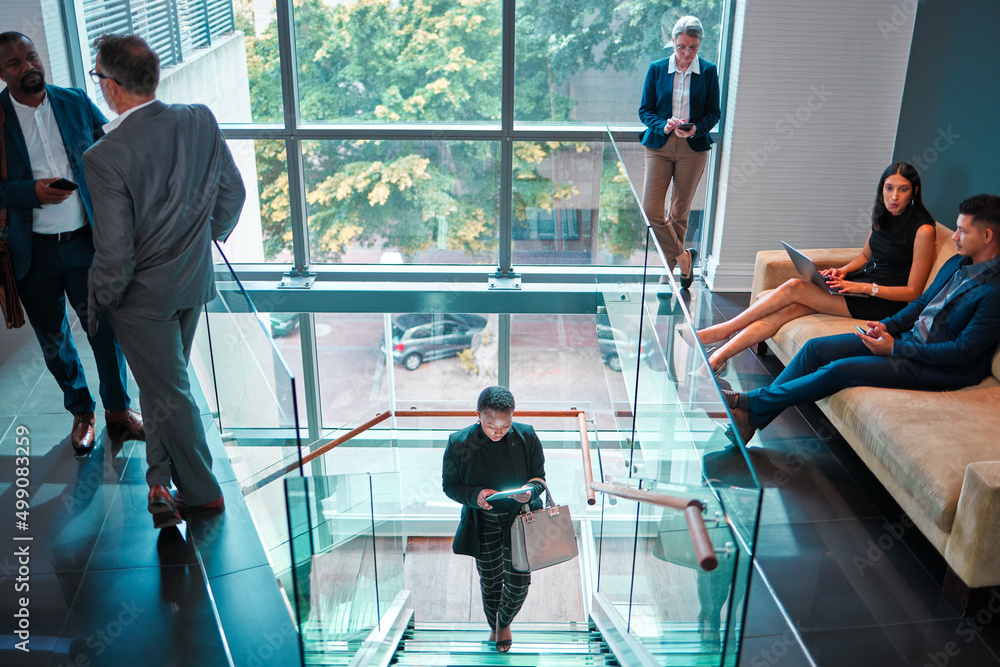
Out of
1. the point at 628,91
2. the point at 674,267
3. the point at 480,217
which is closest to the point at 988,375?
the point at 674,267

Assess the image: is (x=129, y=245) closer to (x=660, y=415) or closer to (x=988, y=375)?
(x=660, y=415)

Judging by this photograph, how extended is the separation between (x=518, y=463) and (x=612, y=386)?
138 centimetres

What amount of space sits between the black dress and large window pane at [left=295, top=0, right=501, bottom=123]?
2837 mm

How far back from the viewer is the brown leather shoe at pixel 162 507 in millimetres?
3338

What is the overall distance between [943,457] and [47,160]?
400 centimetres

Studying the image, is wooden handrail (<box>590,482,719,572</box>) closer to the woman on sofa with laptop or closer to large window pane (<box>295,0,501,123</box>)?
the woman on sofa with laptop

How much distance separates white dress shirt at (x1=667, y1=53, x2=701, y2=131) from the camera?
4934 millimetres

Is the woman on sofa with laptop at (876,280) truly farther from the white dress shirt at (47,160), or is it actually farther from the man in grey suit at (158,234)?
the white dress shirt at (47,160)

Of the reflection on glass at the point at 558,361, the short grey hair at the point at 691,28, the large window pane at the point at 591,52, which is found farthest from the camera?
the reflection on glass at the point at 558,361

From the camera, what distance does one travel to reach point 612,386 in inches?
197

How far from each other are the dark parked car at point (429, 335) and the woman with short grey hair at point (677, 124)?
190cm

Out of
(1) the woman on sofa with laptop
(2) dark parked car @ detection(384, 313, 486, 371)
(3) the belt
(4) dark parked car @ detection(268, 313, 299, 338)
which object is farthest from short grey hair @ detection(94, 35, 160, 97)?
(2) dark parked car @ detection(384, 313, 486, 371)

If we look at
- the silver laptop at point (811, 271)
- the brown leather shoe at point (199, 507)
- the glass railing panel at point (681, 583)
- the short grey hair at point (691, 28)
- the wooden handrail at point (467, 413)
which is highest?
the short grey hair at point (691, 28)

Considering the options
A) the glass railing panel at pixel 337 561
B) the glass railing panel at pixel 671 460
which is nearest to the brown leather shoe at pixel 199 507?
the glass railing panel at pixel 337 561
